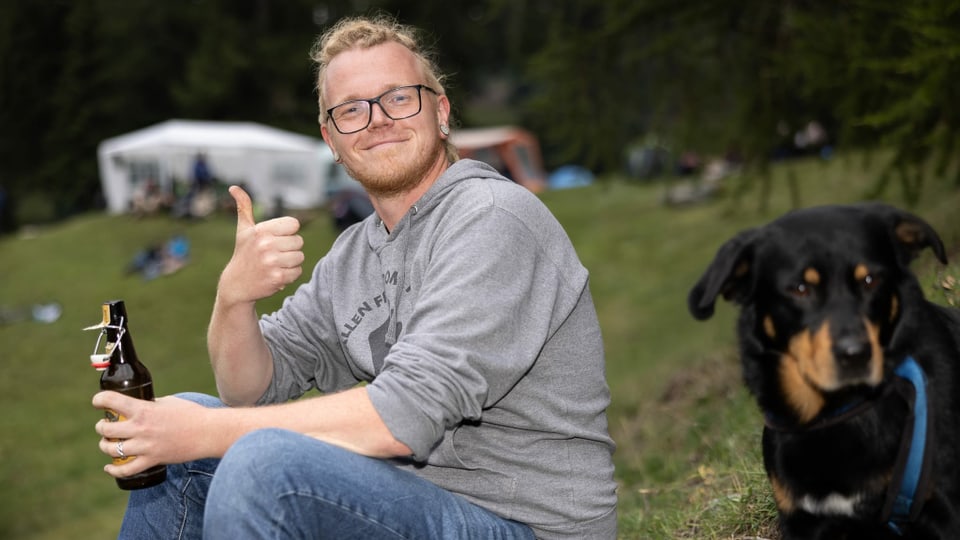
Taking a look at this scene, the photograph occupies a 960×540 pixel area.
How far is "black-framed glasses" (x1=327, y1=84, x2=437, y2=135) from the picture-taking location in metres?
Answer: 3.03

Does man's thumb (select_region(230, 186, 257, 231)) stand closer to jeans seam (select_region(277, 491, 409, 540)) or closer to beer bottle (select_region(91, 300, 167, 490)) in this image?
beer bottle (select_region(91, 300, 167, 490))

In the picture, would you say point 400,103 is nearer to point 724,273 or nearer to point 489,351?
point 489,351

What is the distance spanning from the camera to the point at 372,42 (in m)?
3.08

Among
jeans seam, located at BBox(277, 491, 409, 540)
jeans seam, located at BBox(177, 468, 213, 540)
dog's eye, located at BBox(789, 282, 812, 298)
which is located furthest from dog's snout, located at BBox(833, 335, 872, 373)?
jeans seam, located at BBox(177, 468, 213, 540)

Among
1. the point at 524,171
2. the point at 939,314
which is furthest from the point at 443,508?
the point at 524,171

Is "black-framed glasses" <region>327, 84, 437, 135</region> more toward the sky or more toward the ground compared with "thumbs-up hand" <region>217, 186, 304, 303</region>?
more toward the sky

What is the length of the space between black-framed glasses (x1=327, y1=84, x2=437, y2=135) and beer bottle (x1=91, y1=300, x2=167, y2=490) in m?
0.93

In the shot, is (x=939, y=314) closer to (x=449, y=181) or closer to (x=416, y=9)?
(x=449, y=181)

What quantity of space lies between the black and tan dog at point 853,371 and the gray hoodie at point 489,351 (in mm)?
426

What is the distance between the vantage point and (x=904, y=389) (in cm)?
241

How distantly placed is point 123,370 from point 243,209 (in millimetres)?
619

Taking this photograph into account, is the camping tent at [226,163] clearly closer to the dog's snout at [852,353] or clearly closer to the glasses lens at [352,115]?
the glasses lens at [352,115]

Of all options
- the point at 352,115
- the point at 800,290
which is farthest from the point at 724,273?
the point at 352,115

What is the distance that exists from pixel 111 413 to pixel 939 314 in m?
2.30
